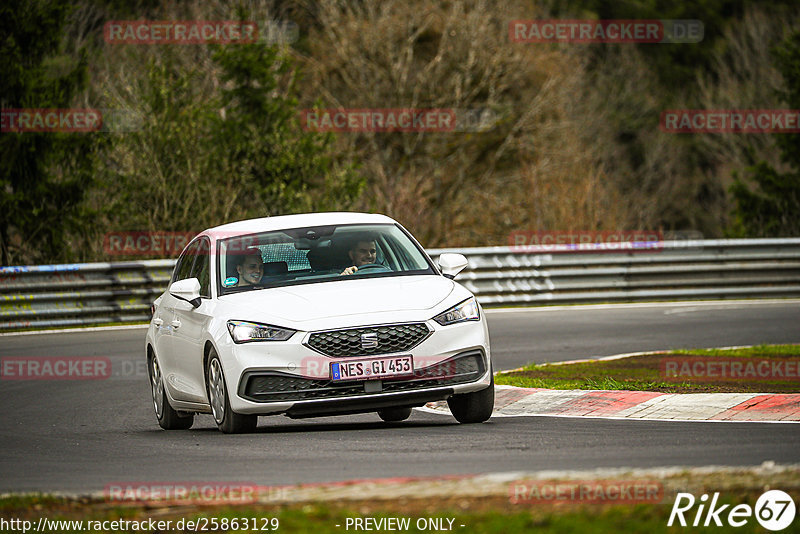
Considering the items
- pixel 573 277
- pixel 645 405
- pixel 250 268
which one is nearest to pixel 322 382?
pixel 250 268

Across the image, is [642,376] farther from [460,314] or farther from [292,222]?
[292,222]

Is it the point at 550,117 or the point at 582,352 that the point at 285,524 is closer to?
the point at 582,352

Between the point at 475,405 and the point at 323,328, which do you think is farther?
the point at 475,405

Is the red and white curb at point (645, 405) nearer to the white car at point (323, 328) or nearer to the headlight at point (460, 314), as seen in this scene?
the white car at point (323, 328)

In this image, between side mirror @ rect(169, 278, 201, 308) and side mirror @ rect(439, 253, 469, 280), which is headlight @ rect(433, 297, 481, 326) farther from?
side mirror @ rect(169, 278, 201, 308)

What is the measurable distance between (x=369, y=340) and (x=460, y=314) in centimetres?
80

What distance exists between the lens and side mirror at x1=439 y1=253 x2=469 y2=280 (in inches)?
413

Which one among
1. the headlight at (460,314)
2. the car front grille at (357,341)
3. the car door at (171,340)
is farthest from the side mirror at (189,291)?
the headlight at (460,314)

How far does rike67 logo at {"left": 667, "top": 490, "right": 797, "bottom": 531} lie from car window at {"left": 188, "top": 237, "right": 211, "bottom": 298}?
5.40m

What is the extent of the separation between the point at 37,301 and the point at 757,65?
148ft

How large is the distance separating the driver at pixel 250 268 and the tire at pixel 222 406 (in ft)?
2.24

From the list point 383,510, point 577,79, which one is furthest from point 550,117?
point 383,510

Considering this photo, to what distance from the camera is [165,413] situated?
11.3m

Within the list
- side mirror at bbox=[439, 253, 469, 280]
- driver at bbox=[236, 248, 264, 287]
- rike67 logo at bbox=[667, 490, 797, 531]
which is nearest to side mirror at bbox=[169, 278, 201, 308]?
driver at bbox=[236, 248, 264, 287]
